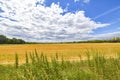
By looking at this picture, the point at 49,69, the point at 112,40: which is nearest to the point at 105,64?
the point at 49,69

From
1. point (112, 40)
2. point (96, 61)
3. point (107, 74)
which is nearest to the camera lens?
point (107, 74)

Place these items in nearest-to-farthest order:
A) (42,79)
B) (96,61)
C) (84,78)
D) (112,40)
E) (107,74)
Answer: (42,79) → (84,78) → (107,74) → (96,61) → (112,40)

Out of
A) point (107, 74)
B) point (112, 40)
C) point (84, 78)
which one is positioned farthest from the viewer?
point (112, 40)

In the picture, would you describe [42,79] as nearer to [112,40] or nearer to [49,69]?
[49,69]

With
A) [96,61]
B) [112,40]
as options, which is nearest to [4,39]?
[112,40]

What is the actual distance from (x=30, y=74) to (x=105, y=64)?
3.06 m

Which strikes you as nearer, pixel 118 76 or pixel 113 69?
pixel 118 76

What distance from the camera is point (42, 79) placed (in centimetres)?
575

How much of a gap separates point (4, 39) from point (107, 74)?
114557mm

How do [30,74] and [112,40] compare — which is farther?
[112,40]

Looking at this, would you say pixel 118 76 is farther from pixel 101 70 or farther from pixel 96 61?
pixel 96 61

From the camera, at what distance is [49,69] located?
5.83 meters

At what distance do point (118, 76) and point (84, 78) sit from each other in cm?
92

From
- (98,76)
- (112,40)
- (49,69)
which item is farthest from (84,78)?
(112,40)
